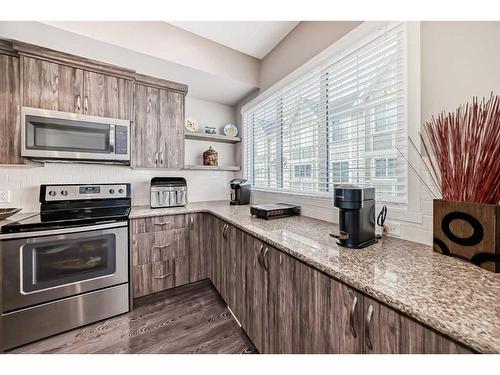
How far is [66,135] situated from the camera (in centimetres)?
181

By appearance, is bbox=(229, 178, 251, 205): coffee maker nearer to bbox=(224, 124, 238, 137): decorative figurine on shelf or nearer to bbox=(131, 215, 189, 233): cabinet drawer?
bbox=(131, 215, 189, 233): cabinet drawer

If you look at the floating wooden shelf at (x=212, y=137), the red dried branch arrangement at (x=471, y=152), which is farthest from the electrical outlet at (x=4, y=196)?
the red dried branch arrangement at (x=471, y=152)

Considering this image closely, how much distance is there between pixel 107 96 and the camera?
1969 millimetres

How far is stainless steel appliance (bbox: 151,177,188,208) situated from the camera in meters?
2.27

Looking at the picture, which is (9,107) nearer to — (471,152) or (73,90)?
(73,90)

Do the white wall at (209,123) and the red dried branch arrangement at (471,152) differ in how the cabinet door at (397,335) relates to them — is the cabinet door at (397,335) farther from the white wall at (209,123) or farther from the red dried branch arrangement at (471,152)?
the white wall at (209,123)

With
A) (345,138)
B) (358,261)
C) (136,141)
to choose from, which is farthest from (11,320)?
(345,138)

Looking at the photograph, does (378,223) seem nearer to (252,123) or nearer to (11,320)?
(252,123)

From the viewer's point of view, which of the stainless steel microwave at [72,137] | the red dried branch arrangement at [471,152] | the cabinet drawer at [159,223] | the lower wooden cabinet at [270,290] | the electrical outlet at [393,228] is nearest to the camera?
the lower wooden cabinet at [270,290]

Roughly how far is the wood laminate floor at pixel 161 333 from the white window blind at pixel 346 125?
135cm

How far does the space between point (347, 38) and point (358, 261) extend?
1.48 metres

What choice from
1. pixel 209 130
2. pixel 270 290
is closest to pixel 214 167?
pixel 209 130

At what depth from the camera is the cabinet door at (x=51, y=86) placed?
1676mm

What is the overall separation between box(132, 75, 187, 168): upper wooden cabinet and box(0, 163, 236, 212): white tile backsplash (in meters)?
0.31
